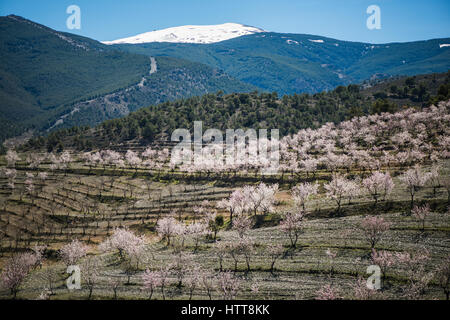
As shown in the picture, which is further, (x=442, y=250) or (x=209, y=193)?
(x=209, y=193)

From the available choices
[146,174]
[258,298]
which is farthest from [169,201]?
[258,298]

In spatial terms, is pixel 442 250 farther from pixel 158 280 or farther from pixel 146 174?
pixel 146 174

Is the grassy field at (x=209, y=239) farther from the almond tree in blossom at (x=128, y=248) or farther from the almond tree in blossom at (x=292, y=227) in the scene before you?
the almond tree in blossom at (x=128, y=248)

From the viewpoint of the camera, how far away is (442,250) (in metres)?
58.6

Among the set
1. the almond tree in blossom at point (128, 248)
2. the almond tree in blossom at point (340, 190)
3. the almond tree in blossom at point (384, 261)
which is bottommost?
the almond tree in blossom at point (128, 248)

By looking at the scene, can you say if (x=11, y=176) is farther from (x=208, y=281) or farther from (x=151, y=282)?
(x=208, y=281)

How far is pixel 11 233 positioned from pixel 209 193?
7628 centimetres

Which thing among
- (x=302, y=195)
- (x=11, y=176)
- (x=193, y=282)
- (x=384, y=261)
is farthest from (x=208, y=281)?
(x=11, y=176)

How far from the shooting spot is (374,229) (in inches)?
2514

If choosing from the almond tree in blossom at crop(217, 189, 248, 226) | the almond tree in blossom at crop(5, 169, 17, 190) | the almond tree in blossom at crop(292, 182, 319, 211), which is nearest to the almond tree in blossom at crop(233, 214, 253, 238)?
the almond tree in blossom at crop(217, 189, 248, 226)

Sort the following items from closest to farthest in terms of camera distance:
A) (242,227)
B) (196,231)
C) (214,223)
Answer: (242,227) → (196,231) → (214,223)

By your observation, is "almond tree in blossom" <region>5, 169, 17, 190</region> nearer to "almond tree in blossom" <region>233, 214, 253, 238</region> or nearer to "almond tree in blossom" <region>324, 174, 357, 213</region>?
"almond tree in blossom" <region>233, 214, 253, 238</region>

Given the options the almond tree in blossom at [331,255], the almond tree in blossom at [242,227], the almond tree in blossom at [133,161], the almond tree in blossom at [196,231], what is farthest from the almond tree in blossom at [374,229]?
the almond tree in blossom at [133,161]

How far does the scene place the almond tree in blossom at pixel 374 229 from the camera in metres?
63.7
